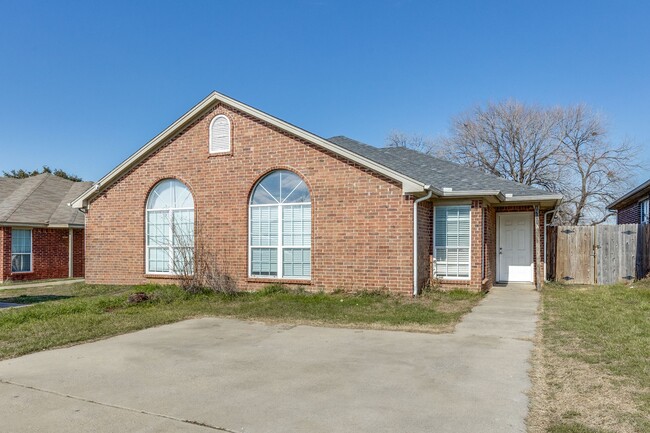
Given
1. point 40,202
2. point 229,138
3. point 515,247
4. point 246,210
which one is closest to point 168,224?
point 246,210

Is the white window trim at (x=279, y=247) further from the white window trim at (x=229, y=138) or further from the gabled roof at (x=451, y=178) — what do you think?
the gabled roof at (x=451, y=178)

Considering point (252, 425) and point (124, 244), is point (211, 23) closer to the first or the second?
point (124, 244)

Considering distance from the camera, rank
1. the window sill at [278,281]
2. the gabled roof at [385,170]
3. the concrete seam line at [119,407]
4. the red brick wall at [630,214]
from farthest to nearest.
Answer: the red brick wall at [630,214], the window sill at [278,281], the gabled roof at [385,170], the concrete seam line at [119,407]

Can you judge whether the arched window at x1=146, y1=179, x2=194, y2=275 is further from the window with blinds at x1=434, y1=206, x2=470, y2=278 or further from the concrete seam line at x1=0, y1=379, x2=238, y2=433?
the concrete seam line at x1=0, y1=379, x2=238, y2=433

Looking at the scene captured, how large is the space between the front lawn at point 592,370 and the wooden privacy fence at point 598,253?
19.6ft

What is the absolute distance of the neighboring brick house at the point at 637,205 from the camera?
1796 cm

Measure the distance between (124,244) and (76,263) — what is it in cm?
826

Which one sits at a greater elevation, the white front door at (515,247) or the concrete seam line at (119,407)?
the white front door at (515,247)

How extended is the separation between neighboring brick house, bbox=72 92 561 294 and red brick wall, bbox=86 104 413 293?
30 millimetres

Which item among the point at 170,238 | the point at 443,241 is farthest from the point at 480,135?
the point at 170,238

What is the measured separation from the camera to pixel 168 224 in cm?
1452

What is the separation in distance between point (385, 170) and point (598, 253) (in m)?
9.17

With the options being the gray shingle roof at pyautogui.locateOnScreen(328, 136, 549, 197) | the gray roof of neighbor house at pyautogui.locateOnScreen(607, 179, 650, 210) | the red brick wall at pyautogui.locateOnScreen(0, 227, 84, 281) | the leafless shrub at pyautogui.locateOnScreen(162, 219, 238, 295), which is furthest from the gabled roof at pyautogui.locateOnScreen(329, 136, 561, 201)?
the red brick wall at pyautogui.locateOnScreen(0, 227, 84, 281)

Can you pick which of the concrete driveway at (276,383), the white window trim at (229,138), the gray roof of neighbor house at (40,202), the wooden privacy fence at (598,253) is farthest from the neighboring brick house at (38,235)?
the wooden privacy fence at (598,253)
